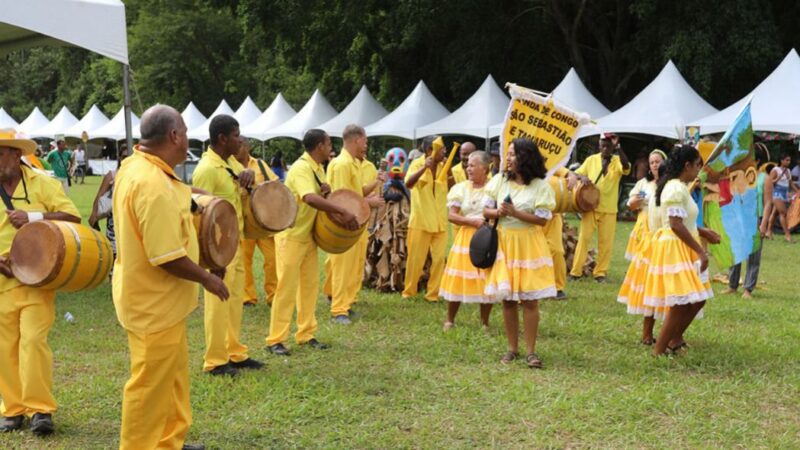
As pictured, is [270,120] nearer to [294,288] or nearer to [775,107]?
[775,107]

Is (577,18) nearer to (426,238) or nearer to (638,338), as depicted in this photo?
(426,238)

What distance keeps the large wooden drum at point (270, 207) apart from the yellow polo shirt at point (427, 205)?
3.16 meters

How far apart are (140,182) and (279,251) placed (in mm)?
3299

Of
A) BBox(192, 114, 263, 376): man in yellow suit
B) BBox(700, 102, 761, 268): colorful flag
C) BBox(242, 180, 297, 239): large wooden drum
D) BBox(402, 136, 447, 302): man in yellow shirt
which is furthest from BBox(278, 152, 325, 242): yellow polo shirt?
BBox(700, 102, 761, 268): colorful flag

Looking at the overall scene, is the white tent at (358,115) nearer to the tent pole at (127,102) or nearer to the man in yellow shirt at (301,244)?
the tent pole at (127,102)

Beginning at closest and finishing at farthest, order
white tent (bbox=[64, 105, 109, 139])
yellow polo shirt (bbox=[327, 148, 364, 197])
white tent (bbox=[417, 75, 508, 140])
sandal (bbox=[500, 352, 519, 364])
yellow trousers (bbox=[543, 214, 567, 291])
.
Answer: sandal (bbox=[500, 352, 519, 364]) < yellow polo shirt (bbox=[327, 148, 364, 197]) < yellow trousers (bbox=[543, 214, 567, 291]) < white tent (bbox=[417, 75, 508, 140]) < white tent (bbox=[64, 105, 109, 139])

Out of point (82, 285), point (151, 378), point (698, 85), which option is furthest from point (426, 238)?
point (698, 85)

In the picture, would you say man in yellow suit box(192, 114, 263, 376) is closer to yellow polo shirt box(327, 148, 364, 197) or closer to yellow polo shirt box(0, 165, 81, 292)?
yellow polo shirt box(0, 165, 81, 292)

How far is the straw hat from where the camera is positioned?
16.1ft

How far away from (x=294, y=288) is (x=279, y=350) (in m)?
0.54

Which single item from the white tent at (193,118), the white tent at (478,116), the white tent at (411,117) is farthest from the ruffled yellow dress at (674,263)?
the white tent at (193,118)

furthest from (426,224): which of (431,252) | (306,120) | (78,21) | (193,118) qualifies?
(193,118)

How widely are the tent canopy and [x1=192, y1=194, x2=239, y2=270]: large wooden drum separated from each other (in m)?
4.46

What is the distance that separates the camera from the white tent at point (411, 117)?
71.8 ft
